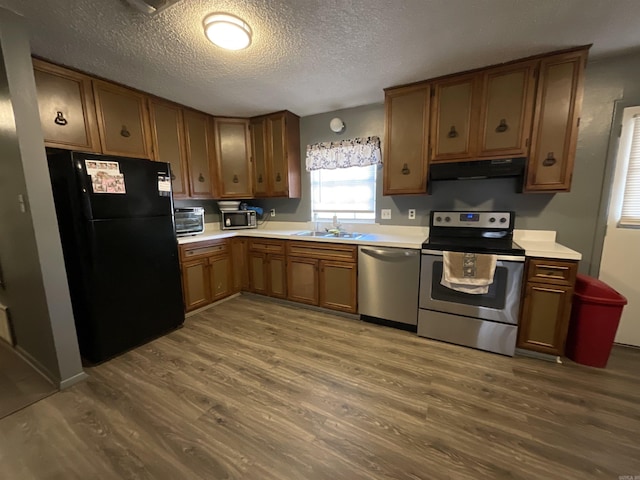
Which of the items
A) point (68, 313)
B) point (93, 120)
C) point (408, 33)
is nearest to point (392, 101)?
point (408, 33)

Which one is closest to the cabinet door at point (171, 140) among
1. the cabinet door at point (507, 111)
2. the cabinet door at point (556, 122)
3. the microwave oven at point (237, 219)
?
the microwave oven at point (237, 219)

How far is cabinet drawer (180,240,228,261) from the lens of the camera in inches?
111

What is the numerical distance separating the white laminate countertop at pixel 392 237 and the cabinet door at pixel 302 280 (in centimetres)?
29

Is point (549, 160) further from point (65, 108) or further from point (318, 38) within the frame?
point (65, 108)

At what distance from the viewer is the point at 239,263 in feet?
11.4

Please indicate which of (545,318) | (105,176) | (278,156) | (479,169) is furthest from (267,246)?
(545,318)

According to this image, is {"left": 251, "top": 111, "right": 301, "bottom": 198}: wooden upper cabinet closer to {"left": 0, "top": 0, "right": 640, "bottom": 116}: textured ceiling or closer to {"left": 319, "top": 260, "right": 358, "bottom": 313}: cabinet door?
{"left": 0, "top": 0, "right": 640, "bottom": 116}: textured ceiling

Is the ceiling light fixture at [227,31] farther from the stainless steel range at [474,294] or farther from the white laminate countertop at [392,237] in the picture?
the stainless steel range at [474,294]

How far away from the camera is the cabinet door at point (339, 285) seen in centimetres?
282

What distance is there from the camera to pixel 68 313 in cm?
186

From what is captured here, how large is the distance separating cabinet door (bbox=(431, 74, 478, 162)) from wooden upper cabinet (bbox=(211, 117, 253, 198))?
7.72 feet

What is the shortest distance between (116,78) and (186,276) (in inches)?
77.6

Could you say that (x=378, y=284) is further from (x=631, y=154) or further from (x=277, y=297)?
(x=631, y=154)

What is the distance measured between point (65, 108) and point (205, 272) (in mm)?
1896
